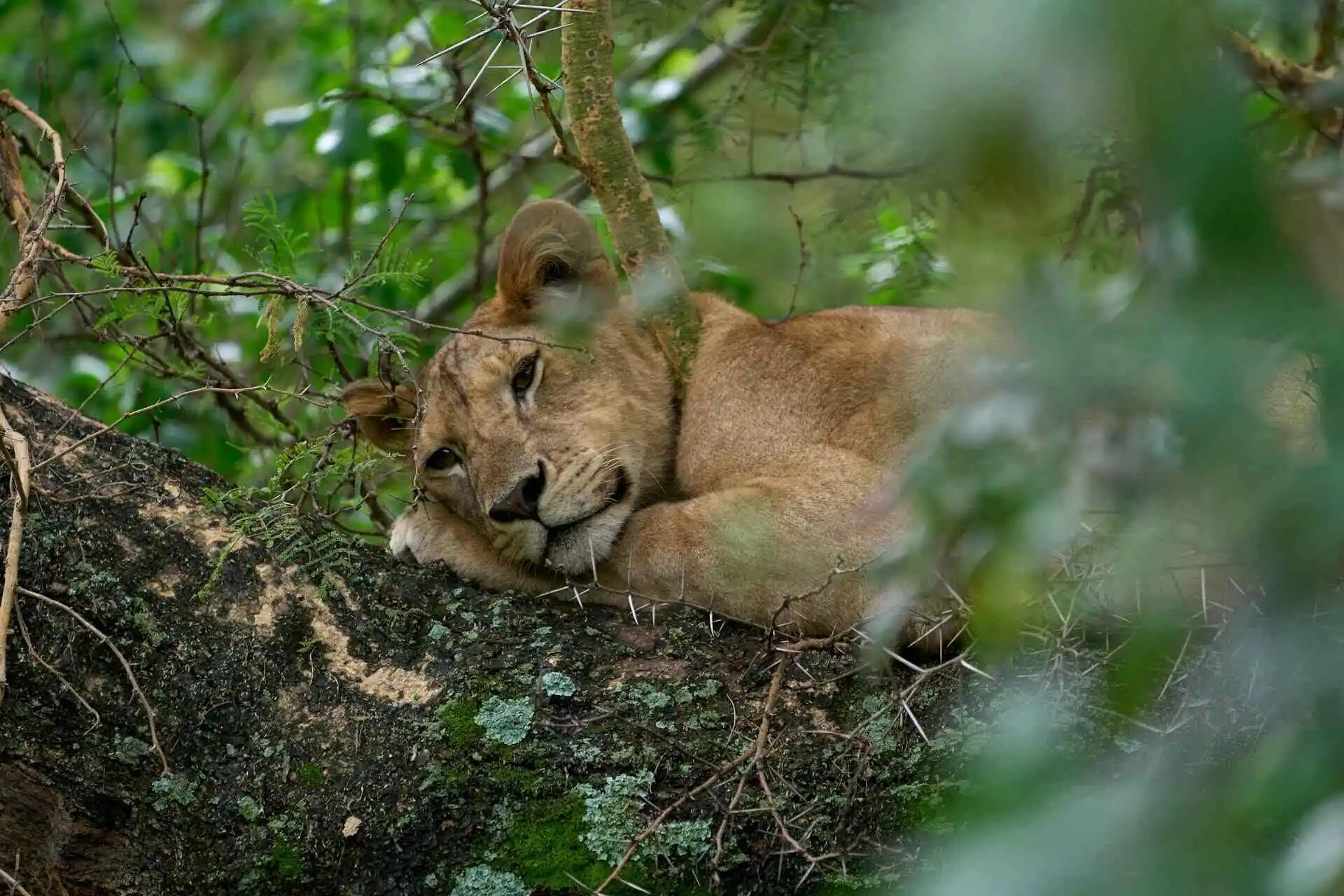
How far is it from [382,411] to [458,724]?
6.20 feet

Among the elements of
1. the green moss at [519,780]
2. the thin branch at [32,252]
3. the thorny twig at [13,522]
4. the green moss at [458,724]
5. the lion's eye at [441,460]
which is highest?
the thin branch at [32,252]

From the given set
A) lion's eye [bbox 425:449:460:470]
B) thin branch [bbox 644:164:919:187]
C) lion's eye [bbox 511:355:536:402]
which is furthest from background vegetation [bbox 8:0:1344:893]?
thin branch [bbox 644:164:919:187]

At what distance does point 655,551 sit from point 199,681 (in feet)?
4.91

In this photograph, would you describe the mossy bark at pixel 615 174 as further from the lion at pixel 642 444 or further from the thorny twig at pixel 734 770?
the thorny twig at pixel 734 770

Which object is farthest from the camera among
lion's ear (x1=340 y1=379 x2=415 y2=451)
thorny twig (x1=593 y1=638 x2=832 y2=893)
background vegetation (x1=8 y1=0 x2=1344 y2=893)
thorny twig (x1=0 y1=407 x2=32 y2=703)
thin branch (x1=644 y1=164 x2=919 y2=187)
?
thin branch (x1=644 y1=164 x2=919 y2=187)

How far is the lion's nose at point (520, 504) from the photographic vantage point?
14.9ft

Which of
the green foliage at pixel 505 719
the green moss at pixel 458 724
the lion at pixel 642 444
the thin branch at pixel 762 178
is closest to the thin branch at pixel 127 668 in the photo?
the green moss at pixel 458 724

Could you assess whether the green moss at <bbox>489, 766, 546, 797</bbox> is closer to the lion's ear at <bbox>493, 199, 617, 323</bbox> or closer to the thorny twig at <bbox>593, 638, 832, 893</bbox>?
the thorny twig at <bbox>593, 638, 832, 893</bbox>

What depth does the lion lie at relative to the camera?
4121mm

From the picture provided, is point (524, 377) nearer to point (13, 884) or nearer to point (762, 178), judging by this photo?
point (762, 178)

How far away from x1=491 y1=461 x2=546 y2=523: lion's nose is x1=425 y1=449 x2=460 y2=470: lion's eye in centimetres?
48

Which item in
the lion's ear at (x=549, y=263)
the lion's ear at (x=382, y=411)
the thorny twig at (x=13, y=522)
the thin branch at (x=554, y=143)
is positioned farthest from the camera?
the thin branch at (x=554, y=143)

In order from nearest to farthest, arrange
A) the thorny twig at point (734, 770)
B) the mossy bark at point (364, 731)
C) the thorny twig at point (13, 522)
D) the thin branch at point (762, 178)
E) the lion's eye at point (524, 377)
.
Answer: the thorny twig at point (734, 770) → the mossy bark at point (364, 731) → the thorny twig at point (13, 522) → the lion's eye at point (524, 377) → the thin branch at point (762, 178)

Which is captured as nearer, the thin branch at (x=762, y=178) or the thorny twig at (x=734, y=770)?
the thorny twig at (x=734, y=770)
